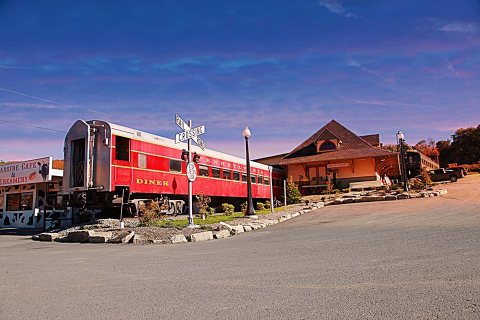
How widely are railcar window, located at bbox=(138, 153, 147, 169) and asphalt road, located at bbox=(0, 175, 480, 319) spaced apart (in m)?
6.93

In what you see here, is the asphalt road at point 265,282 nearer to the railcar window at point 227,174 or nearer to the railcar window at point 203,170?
the railcar window at point 203,170

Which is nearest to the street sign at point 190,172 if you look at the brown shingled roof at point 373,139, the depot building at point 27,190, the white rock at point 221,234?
the white rock at point 221,234

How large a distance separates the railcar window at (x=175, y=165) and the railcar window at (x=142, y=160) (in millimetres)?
1804

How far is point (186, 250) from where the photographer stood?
7969 millimetres

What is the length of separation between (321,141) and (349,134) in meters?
3.14

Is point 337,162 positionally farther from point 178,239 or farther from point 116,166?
point 178,239

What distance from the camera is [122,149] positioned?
14.0 metres

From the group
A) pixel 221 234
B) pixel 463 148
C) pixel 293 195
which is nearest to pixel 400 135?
pixel 293 195

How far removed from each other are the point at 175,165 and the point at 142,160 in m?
2.31

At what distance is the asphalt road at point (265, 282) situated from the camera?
136 inches

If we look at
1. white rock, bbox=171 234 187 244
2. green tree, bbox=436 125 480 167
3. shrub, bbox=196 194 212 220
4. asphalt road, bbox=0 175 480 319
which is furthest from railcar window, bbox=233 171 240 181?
green tree, bbox=436 125 480 167

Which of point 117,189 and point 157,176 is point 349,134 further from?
point 117,189

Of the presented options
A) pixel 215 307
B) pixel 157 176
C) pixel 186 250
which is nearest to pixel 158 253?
pixel 186 250

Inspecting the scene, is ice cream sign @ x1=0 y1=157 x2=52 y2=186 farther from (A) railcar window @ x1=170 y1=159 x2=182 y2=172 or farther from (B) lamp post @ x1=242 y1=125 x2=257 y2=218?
(B) lamp post @ x1=242 y1=125 x2=257 y2=218
